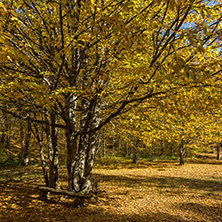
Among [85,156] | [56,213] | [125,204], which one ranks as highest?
[85,156]

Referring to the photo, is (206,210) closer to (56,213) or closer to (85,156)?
(85,156)

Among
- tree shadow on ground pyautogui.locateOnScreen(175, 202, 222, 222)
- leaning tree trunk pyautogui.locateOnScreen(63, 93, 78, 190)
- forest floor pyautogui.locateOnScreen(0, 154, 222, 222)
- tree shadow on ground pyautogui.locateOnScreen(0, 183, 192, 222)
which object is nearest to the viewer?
tree shadow on ground pyautogui.locateOnScreen(0, 183, 192, 222)

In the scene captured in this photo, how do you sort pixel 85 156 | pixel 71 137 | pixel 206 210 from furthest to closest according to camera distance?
1. pixel 85 156
2. pixel 206 210
3. pixel 71 137

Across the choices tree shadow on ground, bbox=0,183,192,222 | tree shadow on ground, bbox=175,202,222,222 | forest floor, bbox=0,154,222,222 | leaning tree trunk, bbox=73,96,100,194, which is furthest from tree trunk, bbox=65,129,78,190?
tree shadow on ground, bbox=175,202,222,222

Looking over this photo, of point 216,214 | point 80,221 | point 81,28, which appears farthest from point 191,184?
point 81,28

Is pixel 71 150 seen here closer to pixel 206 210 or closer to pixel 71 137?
pixel 71 137

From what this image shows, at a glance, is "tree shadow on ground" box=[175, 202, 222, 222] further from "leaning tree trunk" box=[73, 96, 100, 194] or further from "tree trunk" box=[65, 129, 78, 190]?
"tree trunk" box=[65, 129, 78, 190]

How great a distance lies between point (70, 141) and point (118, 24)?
4.09 metres

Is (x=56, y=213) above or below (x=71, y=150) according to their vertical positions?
below

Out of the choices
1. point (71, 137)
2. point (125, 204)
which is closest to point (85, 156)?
point (71, 137)

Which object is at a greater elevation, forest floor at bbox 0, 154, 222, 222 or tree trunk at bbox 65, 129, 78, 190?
tree trunk at bbox 65, 129, 78, 190

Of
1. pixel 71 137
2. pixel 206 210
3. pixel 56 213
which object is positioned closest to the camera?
pixel 56 213

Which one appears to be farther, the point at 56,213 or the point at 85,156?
the point at 85,156

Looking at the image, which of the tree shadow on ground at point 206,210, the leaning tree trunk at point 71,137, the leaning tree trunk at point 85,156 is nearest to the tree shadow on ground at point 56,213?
the leaning tree trunk at point 85,156
